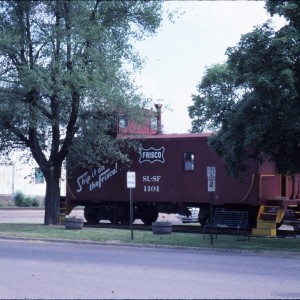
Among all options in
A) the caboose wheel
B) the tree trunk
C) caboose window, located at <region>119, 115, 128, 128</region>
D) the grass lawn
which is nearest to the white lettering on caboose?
the tree trunk

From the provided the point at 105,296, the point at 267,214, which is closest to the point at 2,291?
the point at 105,296

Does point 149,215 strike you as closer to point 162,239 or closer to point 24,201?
point 162,239

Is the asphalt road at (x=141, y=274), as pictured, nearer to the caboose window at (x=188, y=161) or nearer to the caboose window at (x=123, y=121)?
the caboose window at (x=188, y=161)

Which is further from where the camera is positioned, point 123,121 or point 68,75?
point 123,121

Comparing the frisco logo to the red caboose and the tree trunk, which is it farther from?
the tree trunk

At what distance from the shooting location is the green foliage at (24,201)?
59.9 m

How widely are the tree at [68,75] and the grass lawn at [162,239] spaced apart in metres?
4.13

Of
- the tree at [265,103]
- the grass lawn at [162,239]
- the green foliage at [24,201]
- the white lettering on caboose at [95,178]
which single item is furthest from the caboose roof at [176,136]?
the green foliage at [24,201]

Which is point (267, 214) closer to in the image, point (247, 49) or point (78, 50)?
point (247, 49)

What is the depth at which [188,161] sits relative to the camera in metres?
30.0

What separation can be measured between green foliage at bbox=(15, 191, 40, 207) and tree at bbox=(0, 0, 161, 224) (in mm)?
28903

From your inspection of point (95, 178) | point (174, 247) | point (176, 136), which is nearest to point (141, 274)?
point (174, 247)

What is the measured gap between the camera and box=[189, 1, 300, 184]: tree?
2067cm

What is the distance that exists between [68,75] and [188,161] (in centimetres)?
669
